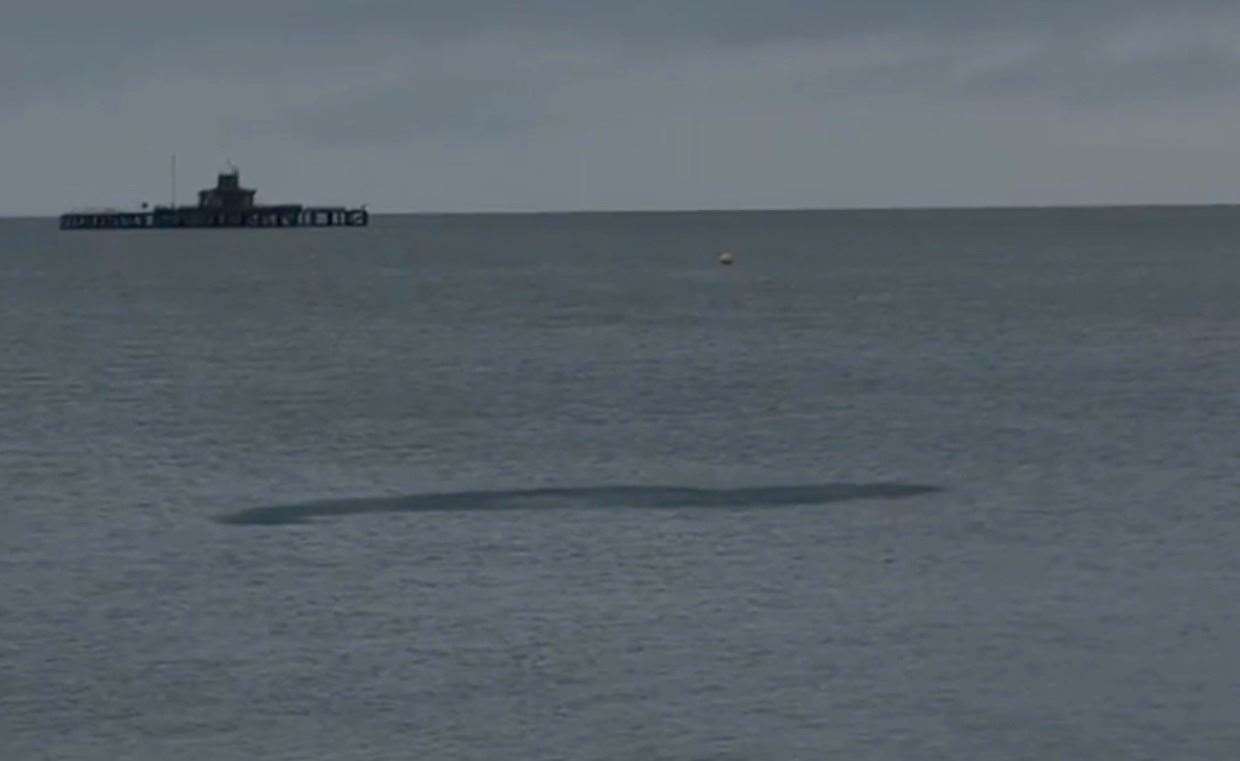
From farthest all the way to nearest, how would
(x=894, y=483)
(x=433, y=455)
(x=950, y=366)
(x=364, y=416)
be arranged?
(x=950, y=366)
(x=364, y=416)
(x=433, y=455)
(x=894, y=483)

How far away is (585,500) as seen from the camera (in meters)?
77.8

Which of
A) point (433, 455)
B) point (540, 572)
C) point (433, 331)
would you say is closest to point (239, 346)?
point (433, 331)

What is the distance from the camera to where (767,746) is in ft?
155

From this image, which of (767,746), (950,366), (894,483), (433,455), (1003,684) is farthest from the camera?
(950,366)

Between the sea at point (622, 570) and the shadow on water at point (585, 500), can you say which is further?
the shadow on water at point (585, 500)

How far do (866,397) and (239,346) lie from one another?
52.9m

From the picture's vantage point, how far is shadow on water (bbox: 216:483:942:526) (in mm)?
75250

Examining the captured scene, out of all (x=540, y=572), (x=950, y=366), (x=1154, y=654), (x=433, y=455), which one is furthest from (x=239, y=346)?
(x=1154, y=654)

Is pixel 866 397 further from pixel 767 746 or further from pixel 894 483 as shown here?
pixel 767 746

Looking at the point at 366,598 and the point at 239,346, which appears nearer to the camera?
the point at 366,598

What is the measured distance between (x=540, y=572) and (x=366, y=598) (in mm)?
4907

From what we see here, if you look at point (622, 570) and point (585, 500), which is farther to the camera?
point (585, 500)

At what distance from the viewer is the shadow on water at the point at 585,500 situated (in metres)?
75.2

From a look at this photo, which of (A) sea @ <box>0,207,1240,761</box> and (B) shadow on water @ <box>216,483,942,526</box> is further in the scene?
(B) shadow on water @ <box>216,483,942,526</box>
